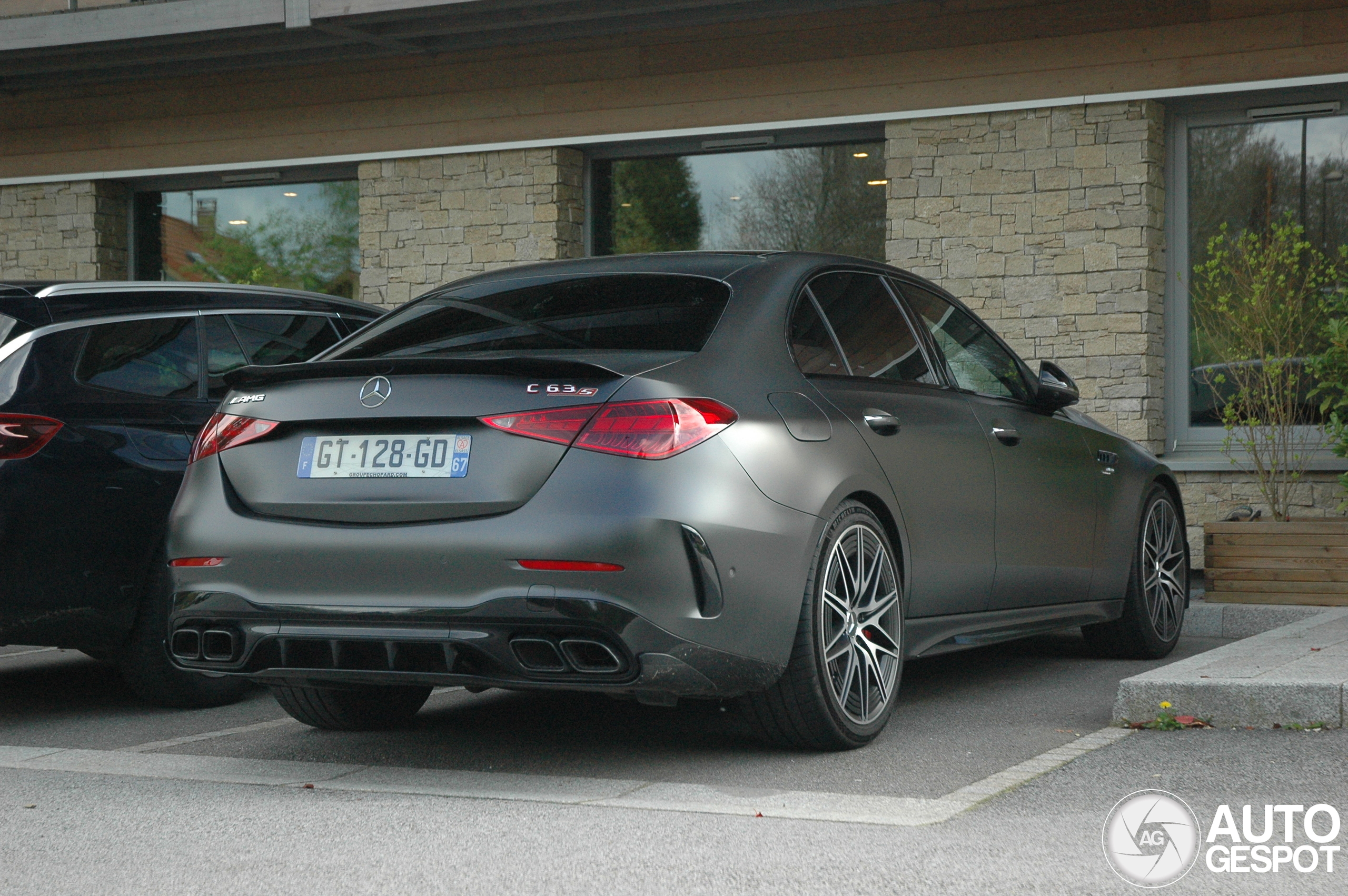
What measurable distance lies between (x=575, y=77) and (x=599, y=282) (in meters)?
7.39

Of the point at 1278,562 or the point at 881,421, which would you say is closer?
the point at 881,421

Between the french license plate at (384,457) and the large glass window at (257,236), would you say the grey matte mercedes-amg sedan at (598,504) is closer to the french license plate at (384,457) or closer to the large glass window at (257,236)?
the french license plate at (384,457)

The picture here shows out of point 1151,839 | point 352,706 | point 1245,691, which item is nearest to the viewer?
point 1151,839

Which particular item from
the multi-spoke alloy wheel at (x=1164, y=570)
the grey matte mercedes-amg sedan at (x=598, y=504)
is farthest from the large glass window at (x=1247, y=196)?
the grey matte mercedes-amg sedan at (x=598, y=504)

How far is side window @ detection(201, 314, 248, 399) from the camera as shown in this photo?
612 cm

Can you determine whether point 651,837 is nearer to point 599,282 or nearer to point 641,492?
point 641,492

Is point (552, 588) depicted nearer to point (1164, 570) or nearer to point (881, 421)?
point (881, 421)

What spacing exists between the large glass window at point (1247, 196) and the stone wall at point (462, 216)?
4.55m

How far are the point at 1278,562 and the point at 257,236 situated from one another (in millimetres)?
9043

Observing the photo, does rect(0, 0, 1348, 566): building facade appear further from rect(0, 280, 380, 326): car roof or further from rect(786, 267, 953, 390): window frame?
rect(786, 267, 953, 390): window frame

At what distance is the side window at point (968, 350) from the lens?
567 centimetres

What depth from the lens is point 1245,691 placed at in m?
4.93

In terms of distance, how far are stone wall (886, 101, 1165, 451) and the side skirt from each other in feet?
13.5

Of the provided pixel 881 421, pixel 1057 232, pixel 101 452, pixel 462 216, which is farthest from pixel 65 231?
pixel 881 421
